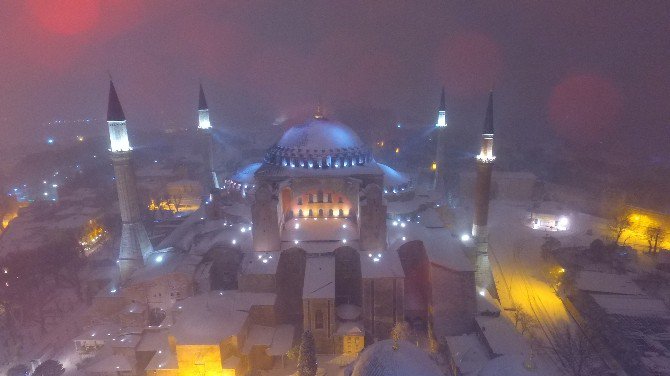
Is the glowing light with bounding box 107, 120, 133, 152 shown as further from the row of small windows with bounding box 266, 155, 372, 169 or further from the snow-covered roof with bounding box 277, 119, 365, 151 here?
the snow-covered roof with bounding box 277, 119, 365, 151

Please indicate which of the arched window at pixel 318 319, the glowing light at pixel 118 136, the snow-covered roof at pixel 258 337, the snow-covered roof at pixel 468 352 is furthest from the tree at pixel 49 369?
the snow-covered roof at pixel 468 352

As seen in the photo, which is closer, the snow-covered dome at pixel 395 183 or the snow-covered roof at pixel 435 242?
the snow-covered roof at pixel 435 242

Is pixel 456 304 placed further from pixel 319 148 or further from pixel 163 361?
pixel 163 361

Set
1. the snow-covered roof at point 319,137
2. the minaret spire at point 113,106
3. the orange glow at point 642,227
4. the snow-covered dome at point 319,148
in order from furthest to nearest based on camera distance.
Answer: the orange glow at point 642,227
the snow-covered roof at point 319,137
the snow-covered dome at point 319,148
the minaret spire at point 113,106

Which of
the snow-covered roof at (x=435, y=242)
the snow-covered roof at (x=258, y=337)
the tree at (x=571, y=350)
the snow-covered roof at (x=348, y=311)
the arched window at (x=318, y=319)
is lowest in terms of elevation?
the tree at (x=571, y=350)

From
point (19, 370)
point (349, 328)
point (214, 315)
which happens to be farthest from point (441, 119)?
point (19, 370)

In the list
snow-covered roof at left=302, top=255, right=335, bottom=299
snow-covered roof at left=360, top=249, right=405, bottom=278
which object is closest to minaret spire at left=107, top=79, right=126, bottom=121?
snow-covered roof at left=302, top=255, right=335, bottom=299

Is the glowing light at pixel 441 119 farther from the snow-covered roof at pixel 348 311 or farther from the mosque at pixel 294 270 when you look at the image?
the snow-covered roof at pixel 348 311
